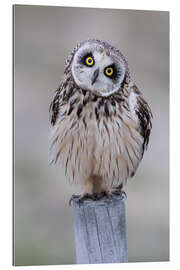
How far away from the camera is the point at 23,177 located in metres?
2.88

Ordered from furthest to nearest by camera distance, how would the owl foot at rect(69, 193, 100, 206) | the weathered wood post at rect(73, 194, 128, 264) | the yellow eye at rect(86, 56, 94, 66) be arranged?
1. the owl foot at rect(69, 193, 100, 206)
2. the yellow eye at rect(86, 56, 94, 66)
3. the weathered wood post at rect(73, 194, 128, 264)

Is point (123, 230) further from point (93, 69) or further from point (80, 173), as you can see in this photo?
point (93, 69)

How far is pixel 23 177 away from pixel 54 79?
0.62 metres

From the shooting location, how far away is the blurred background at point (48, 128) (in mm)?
2906

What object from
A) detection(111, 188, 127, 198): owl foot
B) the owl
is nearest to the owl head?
the owl

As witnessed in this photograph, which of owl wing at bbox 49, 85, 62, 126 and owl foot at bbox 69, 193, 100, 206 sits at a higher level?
owl wing at bbox 49, 85, 62, 126

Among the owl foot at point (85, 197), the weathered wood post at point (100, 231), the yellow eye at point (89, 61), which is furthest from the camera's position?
the owl foot at point (85, 197)

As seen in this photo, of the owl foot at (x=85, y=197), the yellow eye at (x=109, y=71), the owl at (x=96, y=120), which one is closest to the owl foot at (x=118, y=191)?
the owl at (x=96, y=120)

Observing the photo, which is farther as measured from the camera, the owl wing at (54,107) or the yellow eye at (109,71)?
the owl wing at (54,107)

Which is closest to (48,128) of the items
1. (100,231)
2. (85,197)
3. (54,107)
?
(54,107)

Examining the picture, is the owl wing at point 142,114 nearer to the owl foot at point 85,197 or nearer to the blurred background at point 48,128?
the blurred background at point 48,128

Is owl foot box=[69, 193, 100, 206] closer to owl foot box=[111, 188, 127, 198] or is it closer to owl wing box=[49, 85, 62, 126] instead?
owl foot box=[111, 188, 127, 198]

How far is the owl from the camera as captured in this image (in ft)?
9.18

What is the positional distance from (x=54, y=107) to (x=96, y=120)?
27 cm
